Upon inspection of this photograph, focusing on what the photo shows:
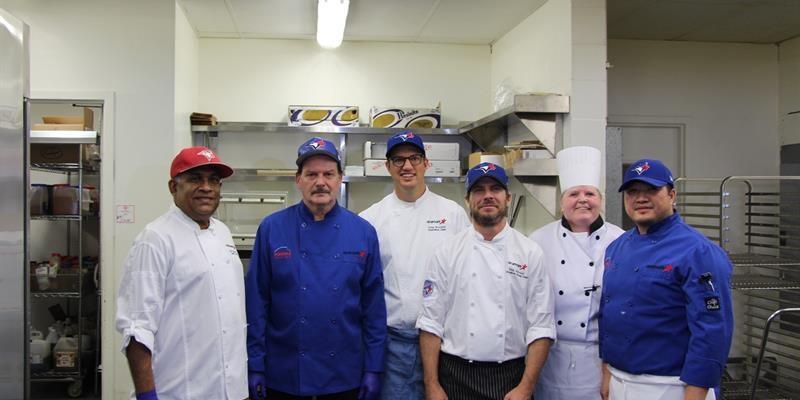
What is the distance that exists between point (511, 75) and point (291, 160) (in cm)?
175

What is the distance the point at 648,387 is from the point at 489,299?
0.57 m

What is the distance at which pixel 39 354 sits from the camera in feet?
13.1

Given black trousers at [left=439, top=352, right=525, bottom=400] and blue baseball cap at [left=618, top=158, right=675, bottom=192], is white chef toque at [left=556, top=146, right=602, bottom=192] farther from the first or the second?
black trousers at [left=439, top=352, right=525, bottom=400]

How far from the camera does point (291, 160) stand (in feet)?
14.1

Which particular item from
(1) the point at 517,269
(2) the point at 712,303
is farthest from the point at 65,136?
(2) the point at 712,303

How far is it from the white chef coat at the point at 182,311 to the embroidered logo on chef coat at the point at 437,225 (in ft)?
2.77

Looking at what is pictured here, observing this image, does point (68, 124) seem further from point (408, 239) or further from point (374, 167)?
point (408, 239)

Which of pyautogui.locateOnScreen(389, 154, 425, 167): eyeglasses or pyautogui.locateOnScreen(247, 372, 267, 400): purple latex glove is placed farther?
pyautogui.locateOnScreen(389, 154, 425, 167): eyeglasses

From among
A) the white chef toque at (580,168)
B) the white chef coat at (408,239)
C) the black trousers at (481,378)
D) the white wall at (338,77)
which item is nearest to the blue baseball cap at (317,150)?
the white chef coat at (408,239)

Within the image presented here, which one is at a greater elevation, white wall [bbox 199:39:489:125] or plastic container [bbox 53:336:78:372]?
white wall [bbox 199:39:489:125]

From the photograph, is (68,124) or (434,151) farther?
(434,151)

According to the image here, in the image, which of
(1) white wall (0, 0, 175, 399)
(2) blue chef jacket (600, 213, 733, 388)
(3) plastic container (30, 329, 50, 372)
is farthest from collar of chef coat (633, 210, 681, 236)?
(3) plastic container (30, 329, 50, 372)

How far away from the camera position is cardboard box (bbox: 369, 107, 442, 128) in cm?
407

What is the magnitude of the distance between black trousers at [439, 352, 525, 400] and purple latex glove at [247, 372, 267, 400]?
2.13 feet
